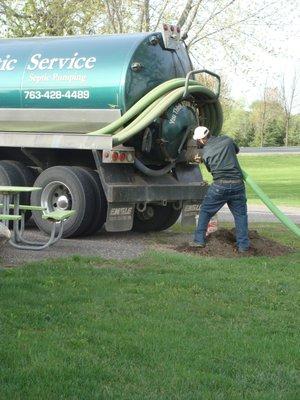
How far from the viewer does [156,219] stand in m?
13.4

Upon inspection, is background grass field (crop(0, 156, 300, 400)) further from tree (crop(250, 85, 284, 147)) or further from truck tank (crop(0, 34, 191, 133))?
tree (crop(250, 85, 284, 147))

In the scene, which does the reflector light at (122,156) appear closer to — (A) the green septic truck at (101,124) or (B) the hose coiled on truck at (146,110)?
(A) the green septic truck at (101,124)

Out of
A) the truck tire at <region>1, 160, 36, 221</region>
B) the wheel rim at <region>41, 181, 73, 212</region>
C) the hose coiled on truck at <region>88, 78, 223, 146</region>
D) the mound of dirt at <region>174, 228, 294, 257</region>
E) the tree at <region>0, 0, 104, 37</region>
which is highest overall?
the tree at <region>0, 0, 104, 37</region>

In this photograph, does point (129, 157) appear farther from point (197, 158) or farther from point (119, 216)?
point (197, 158)

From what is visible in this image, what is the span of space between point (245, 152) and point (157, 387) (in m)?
54.2

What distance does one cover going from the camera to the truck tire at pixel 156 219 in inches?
526

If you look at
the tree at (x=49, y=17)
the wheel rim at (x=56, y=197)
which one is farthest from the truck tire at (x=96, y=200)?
the tree at (x=49, y=17)

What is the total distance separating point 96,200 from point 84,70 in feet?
6.33

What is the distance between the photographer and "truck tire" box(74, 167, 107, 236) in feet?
38.9

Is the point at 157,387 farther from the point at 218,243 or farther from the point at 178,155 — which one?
the point at 178,155

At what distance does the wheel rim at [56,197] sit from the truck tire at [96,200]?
38cm

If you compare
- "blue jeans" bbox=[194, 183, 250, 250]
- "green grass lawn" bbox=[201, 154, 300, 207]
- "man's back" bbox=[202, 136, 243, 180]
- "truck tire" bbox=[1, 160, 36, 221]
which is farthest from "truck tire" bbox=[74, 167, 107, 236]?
"green grass lawn" bbox=[201, 154, 300, 207]

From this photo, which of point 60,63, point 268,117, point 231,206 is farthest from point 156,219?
point 268,117

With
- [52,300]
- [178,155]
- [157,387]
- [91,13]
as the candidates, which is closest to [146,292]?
[52,300]
